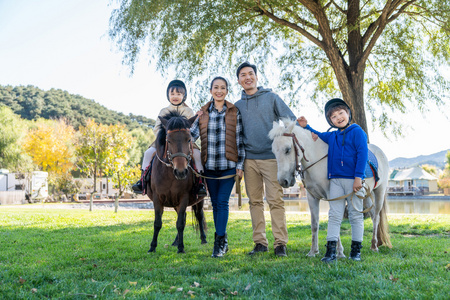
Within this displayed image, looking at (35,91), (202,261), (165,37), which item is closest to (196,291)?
(202,261)

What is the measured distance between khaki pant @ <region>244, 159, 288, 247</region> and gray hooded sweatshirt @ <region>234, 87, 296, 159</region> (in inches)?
5.4

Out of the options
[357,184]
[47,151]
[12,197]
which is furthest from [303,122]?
[47,151]

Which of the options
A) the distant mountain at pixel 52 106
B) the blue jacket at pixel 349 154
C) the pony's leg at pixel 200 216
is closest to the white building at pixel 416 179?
the distant mountain at pixel 52 106

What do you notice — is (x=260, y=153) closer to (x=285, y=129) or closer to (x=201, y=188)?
(x=285, y=129)

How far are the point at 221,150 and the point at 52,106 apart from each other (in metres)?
66.2

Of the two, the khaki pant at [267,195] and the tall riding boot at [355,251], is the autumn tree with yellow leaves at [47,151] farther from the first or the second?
the tall riding boot at [355,251]

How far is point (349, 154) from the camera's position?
3914 mm

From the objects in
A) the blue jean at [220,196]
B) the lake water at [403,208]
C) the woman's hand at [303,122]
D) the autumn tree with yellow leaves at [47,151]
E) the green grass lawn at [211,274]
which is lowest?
the lake water at [403,208]

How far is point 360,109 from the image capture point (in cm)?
952

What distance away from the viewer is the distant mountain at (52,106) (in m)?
58.9

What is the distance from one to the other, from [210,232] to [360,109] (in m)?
5.58

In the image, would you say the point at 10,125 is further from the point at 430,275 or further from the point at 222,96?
the point at 430,275

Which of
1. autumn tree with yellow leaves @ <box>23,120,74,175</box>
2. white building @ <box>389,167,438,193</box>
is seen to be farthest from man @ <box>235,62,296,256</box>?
white building @ <box>389,167,438,193</box>

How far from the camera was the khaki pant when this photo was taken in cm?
453
